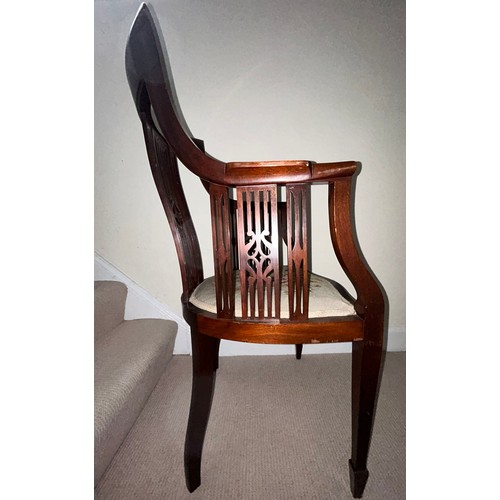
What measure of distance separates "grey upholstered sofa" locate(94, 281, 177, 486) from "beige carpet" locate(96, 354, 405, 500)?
0.07 metres

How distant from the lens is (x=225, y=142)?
5.53 ft

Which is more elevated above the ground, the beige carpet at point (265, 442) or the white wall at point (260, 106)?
the white wall at point (260, 106)

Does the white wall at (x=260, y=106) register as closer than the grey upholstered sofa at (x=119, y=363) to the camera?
No

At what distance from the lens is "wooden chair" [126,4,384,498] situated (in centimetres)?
69

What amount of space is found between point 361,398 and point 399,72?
165 cm

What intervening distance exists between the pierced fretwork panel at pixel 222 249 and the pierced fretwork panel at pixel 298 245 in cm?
13

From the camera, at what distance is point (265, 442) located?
39.1 inches

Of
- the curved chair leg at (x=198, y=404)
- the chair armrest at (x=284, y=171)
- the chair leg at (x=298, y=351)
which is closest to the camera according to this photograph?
the chair armrest at (x=284, y=171)

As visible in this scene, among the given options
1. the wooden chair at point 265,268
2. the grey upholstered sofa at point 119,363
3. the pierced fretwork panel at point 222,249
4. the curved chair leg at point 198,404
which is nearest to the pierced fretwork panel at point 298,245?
the wooden chair at point 265,268

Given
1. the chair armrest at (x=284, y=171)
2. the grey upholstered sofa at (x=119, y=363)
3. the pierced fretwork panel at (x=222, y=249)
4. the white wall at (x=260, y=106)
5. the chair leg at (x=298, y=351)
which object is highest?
the white wall at (x=260, y=106)

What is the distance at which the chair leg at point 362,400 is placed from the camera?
74 cm

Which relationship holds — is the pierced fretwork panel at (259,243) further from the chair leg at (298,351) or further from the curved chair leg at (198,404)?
the chair leg at (298,351)

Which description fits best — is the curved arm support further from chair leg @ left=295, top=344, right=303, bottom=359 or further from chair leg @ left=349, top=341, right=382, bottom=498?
chair leg @ left=295, top=344, right=303, bottom=359

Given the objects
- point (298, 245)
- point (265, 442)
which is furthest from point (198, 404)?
point (298, 245)
